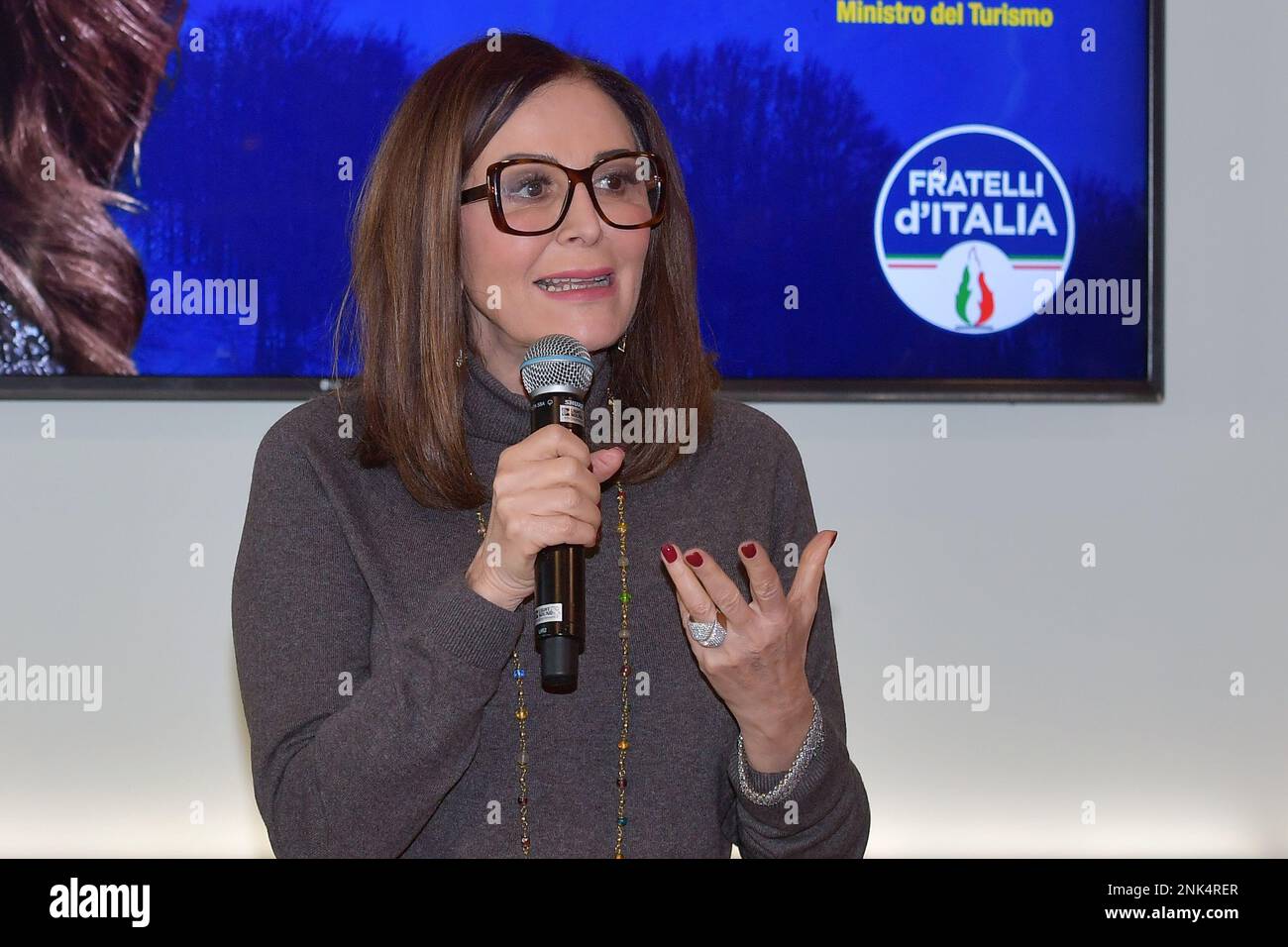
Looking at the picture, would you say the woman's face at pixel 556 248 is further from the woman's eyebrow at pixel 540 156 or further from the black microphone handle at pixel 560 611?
the black microphone handle at pixel 560 611

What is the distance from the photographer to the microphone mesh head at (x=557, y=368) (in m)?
1.22

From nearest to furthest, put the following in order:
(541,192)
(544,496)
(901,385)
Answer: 1. (544,496)
2. (541,192)
3. (901,385)

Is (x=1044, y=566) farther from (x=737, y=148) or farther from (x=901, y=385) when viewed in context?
(x=737, y=148)

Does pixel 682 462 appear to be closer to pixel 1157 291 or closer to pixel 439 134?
pixel 439 134

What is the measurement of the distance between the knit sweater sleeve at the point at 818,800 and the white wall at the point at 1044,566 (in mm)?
1132

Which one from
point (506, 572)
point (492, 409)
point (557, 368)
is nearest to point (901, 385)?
point (492, 409)

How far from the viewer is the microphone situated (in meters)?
1.09

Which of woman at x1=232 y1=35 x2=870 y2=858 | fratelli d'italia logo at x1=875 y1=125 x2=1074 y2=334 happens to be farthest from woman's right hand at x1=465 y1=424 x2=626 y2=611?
fratelli d'italia logo at x1=875 y1=125 x2=1074 y2=334

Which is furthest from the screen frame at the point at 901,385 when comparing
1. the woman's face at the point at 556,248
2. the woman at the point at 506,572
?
the woman's face at the point at 556,248

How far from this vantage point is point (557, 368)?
4.04 feet

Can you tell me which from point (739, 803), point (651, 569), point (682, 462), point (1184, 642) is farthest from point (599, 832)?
point (1184, 642)

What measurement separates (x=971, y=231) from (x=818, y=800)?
1519mm

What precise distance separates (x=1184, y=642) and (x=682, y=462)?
5.03 ft

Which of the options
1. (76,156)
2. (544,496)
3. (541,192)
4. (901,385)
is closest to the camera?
(544,496)
